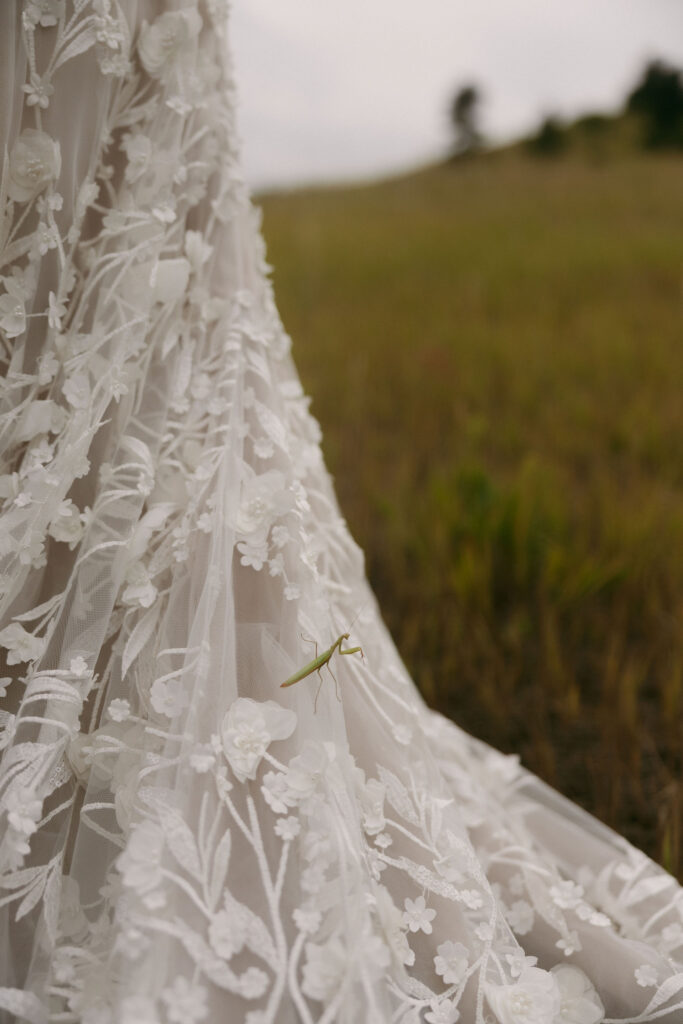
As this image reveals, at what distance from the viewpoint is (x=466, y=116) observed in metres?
18.8

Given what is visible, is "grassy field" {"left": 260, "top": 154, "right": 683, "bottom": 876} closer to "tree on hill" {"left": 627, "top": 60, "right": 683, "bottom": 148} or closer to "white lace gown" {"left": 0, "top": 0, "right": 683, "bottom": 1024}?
"white lace gown" {"left": 0, "top": 0, "right": 683, "bottom": 1024}

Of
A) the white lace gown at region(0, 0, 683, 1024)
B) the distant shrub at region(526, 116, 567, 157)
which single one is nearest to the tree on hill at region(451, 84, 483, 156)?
the distant shrub at region(526, 116, 567, 157)

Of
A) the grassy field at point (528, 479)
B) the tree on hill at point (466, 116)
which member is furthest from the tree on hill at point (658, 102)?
the grassy field at point (528, 479)

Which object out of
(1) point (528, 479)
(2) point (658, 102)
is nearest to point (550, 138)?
(2) point (658, 102)

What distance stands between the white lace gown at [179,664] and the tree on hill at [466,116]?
20.1 metres

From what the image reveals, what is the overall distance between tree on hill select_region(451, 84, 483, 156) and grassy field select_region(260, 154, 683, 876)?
14.6m

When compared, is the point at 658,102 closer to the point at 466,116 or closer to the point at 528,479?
the point at 466,116

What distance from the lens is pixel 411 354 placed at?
3.90 meters

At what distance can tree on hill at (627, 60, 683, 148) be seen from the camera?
14.3m

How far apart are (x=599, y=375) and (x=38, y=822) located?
3.29 meters

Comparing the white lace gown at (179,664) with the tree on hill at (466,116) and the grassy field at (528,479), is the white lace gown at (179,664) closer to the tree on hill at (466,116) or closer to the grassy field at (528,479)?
the grassy field at (528,479)

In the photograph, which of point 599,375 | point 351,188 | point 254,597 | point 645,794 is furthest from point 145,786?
point 351,188

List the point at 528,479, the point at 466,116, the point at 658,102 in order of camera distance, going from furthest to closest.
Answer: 1. the point at 466,116
2. the point at 658,102
3. the point at 528,479

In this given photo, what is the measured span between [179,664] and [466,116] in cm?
2102
